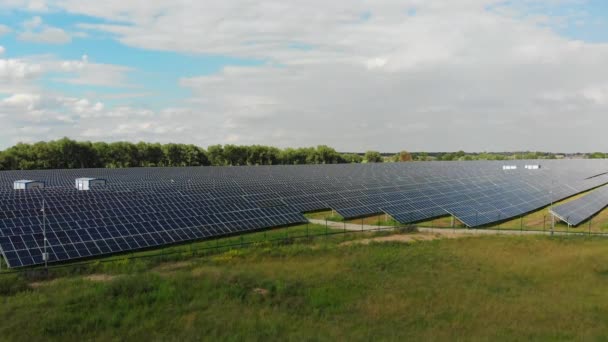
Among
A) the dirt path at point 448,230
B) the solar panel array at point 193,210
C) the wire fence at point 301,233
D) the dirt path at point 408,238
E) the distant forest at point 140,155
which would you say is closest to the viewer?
the wire fence at point 301,233

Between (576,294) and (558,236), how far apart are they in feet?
70.2

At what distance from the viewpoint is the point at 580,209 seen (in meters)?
57.8

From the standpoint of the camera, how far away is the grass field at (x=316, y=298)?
58.2ft

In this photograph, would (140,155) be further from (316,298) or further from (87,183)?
(316,298)

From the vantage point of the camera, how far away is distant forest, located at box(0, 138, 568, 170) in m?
120

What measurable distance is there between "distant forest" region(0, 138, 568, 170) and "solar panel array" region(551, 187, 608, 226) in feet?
381

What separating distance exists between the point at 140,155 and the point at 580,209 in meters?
123

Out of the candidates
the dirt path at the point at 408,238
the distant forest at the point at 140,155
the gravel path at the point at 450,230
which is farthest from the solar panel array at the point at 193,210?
the distant forest at the point at 140,155

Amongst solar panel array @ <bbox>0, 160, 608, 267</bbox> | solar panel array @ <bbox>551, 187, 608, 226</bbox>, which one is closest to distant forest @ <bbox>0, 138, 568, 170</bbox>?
solar panel array @ <bbox>0, 160, 608, 267</bbox>

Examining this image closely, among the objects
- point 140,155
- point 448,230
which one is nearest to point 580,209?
point 448,230

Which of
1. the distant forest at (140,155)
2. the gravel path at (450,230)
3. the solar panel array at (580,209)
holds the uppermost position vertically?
the distant forest at (140,155)

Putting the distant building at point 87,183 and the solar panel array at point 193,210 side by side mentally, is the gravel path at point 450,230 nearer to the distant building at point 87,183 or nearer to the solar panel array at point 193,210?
the solar panel array at point 193,210

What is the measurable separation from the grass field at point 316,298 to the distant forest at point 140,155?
4364 inches

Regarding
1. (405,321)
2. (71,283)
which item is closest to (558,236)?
(405,321)
